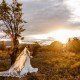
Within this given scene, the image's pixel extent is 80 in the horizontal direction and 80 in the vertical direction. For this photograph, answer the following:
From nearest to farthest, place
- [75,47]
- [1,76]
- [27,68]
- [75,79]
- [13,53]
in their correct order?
[75,79]
[1,76]
[27,68]
[13,53]
[75,47]

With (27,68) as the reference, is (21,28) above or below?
above

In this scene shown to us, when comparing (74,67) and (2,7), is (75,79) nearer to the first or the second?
(74,67)

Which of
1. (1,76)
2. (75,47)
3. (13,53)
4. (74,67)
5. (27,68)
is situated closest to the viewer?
(1,76)

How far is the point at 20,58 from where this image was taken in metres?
42.9

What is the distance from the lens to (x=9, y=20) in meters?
52.6

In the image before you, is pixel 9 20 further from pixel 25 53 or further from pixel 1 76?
pixel 1 76

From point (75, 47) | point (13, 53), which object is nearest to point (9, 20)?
point (13, 53)

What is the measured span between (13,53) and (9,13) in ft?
22.8

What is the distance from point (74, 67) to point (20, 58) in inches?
311

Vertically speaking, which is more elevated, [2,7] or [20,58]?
[2,7]

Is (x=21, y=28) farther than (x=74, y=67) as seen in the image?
Yes

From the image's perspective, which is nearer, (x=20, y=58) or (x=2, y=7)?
(x=20, y=58)

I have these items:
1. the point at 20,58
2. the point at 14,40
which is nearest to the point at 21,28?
the point at 14,40

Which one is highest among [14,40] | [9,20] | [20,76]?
[9,20]
